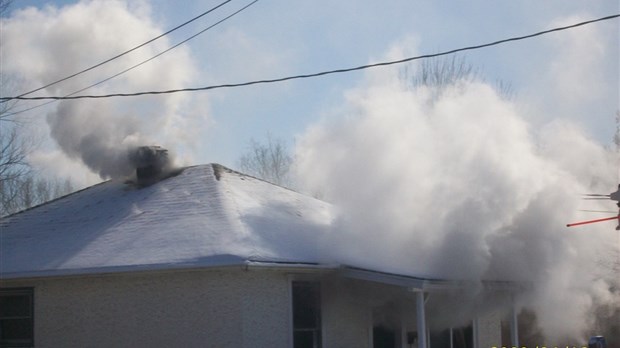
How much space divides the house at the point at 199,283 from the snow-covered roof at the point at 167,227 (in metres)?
0.03

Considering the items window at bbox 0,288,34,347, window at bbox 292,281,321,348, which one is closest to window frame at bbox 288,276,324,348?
window at bbox 292,281,321,348

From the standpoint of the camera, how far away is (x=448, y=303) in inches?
645

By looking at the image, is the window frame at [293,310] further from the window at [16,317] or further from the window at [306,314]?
the window at [16,317]

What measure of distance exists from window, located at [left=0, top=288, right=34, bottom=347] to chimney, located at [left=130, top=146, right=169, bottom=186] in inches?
145

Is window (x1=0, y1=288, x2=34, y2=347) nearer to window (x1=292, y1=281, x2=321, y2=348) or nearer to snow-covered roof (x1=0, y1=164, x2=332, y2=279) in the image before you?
snow-covered roof (x1=0, y1=164, x2=332, y2=279)

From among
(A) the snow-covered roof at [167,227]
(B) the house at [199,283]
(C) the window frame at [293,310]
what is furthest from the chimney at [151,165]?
(C) the window frame at [293,310]

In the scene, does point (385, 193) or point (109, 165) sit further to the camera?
point (109, 165)

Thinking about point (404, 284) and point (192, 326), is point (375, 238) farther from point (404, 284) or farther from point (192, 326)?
point (192, 326)

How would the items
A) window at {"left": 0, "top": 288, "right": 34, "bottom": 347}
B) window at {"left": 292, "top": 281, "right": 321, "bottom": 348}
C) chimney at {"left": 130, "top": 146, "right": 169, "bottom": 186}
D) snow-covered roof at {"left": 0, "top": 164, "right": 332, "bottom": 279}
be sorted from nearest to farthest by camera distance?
snow-covered roof at {"left": 0, "top": 164, "right": 332, "bottom": 279} → window at {"left": 292, "top": 281, "right": 321, "bottom": 348} → window at {"left": 0, "top": 288, "right": 34, "bottom": 347} → chimney at {"left": 130, "top": 146, "right": 169, "bottom": 186}

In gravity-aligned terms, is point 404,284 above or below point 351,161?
below

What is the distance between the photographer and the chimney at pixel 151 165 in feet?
59.3

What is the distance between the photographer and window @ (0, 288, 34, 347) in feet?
49.4

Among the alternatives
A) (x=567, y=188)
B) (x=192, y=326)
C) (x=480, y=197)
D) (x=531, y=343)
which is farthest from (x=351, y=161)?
(x=531, y=343)

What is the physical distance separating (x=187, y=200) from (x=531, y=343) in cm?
993
